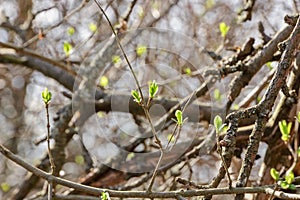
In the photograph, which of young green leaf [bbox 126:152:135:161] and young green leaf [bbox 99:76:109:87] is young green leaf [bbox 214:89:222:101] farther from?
young green leaf [bbox 99:76:109:87]

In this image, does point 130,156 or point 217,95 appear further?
point 130,156

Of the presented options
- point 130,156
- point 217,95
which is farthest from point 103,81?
point 217,95

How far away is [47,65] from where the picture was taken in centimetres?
313

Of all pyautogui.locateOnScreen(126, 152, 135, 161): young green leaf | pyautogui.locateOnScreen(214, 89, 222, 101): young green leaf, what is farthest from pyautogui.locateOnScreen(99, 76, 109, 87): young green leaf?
pyautogui.locateOnScreen(214, 89, 222, 101): young green leaf

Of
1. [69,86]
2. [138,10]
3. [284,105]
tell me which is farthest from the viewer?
[138,10]

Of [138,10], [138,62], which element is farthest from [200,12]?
[138,62]

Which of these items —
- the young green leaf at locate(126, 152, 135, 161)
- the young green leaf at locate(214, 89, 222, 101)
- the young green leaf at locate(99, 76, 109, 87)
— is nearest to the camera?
the young green leaf at locate(214, 89, 222, 101)

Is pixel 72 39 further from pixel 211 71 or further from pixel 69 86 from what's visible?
pixel 211 71

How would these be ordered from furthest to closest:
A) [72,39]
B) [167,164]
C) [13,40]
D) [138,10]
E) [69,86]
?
[13,40] < [72,39] < [138,10] < [69,86] < [167,164]

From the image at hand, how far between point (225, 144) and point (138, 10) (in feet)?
6.50

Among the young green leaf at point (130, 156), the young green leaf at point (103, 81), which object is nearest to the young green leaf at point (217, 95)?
the young green leaf at point (130, 156)

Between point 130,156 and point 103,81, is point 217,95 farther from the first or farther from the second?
point 103,81

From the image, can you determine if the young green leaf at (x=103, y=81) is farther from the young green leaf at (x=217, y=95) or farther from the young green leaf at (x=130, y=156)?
the young green leaf at (x=217, y=95)

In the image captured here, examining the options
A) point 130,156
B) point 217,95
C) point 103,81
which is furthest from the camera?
point 103,81
